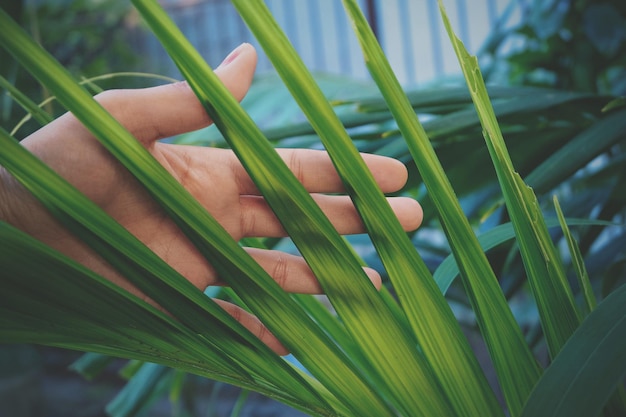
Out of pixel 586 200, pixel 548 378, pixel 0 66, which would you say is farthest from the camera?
pixel 0 66

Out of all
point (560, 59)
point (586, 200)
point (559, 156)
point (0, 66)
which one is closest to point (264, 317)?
point (559, 156)

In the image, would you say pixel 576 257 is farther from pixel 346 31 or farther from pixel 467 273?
pixel 346 31

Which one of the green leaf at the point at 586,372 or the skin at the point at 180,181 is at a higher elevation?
the skin at the point at 180,181

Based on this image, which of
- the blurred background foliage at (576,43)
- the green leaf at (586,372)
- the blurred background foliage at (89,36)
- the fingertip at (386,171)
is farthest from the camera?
the blurred background foliage at (89,36)

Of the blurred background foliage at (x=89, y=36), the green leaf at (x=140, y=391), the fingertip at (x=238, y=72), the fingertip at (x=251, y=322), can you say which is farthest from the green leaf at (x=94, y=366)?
the blurred background foliage at (x=89, y=36)

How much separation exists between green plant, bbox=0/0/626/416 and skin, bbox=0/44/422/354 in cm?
5

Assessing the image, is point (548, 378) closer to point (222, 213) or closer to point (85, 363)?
point (222, 213)

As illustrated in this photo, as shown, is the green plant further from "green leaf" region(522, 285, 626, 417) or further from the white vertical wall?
the white vertical wall

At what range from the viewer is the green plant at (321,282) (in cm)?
20

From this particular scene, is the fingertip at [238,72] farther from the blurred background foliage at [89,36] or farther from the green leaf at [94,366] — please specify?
the blurred background foliage at [89,36]

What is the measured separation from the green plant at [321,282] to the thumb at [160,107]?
4 cm

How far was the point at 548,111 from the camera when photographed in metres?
0.50

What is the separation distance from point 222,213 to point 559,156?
0.82 feet

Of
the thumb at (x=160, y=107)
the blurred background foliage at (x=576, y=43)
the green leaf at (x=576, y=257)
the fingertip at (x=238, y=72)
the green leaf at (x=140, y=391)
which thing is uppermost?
the blurred background foliage at (x=576, y=43)
